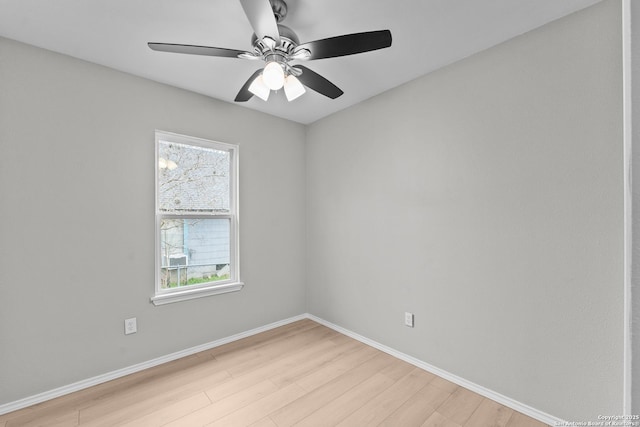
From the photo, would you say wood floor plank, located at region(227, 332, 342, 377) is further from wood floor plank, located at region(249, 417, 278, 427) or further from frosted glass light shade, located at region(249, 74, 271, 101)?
frosted glass light shade, located at region(249, 74, 271, 101)

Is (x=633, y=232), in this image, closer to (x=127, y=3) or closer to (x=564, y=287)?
(x=564, y=287)

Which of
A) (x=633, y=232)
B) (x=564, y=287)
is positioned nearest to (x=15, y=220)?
(x=633, y=232)

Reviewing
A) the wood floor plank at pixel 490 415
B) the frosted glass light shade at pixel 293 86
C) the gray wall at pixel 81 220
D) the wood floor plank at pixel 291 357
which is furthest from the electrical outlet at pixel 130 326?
the wood floor plank at pixel 490 415

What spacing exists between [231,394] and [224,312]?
985mm

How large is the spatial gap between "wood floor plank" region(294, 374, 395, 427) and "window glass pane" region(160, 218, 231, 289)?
1692mm

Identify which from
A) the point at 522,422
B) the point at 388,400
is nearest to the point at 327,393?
the point at 388,400

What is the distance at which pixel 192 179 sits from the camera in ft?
9.57

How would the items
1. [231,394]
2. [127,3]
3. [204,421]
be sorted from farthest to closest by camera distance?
1. [231,394]
2. [204,421]
3. [127,3]

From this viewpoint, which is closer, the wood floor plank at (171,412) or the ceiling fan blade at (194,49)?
the ceiling fan blade at (194,49)

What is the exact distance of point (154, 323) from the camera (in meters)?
2.60

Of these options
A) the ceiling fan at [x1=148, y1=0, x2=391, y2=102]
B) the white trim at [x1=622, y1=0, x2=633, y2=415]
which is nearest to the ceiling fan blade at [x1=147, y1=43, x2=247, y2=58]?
the ceiling fan at [x1=148, y1=0, x2=391, y2=102]

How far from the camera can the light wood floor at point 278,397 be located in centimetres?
189

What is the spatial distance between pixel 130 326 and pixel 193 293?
0.55 meters

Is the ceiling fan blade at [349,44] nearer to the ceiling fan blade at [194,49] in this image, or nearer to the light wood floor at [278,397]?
the ceiling fan blade at [194,49]
